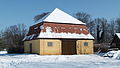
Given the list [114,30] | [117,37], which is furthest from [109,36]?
[117,37]

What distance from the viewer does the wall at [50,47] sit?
28.1m

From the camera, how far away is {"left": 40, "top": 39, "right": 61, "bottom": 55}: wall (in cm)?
2806

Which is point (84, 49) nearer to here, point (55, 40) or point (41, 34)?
point (55, 40)

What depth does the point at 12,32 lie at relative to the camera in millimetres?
74062

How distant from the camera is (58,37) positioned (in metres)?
29.0

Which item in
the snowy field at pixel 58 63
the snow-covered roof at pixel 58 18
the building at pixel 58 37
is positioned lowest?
the snowy field at pixel 58 63

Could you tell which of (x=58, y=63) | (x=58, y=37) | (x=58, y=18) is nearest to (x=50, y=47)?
(x=58, y=37)

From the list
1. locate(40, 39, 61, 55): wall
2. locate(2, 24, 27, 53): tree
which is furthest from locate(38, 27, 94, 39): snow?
locate(2, 24, 27, 53): tree

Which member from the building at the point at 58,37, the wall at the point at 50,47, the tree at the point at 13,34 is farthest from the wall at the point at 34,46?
the tree at the point at 13,34

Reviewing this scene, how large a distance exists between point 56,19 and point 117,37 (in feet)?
80.4

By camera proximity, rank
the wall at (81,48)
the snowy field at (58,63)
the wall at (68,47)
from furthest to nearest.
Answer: the wall at (68,47) → the wall at (81,48) → the snowy field at (58,63)

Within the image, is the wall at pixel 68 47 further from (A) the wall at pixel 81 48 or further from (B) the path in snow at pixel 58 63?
(B) the path in snow at pixel 58 63

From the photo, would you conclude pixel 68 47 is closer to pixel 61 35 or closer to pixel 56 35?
pixel 61 35

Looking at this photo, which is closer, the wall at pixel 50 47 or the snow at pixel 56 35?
the wall at pixel 50 47
